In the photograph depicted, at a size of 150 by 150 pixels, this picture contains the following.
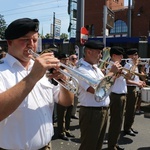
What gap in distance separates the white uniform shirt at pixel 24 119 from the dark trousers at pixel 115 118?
282 cm

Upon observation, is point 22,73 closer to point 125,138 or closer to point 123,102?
point 123,102

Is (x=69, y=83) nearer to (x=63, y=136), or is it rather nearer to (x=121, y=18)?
(x=63, y=136)

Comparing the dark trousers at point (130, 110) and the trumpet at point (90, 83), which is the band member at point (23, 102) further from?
the dark trousers at point (130, 110)

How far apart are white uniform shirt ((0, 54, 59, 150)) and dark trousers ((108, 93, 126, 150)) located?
282cm

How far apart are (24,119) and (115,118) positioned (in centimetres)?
314

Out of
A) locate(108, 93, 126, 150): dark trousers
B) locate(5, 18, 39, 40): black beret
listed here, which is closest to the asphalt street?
locate(108, 93, 126, 150): dark trousers

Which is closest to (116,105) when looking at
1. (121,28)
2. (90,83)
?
(90,83)

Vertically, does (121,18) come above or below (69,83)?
above

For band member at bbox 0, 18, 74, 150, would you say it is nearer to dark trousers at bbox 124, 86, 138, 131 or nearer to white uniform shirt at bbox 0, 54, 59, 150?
white uniform shirt at bbox 0, 54, 59, 150

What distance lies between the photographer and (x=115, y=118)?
15.8 ft

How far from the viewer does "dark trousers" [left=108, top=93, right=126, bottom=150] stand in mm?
4682

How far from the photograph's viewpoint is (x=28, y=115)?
1.93 m

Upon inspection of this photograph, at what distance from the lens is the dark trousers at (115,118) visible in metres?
4.68

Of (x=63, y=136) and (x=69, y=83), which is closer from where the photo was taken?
(x=69, y=83)
